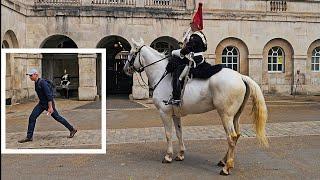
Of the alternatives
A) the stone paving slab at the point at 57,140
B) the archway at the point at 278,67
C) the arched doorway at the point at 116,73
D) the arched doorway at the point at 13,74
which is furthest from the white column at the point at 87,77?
the archway at the point at 278,67

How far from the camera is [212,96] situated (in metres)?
6.91

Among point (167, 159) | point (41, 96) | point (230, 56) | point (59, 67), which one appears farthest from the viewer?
point (230, 56)

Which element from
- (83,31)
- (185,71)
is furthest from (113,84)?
(185,71)

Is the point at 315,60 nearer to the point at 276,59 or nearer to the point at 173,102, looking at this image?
the point at 276,59

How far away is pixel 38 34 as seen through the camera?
21969mm

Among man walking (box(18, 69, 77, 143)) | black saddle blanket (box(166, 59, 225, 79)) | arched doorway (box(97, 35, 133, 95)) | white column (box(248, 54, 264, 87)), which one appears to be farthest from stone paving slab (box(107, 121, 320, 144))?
arched doorway (box(97, 35, 133, 95))

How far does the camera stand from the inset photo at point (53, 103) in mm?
8133

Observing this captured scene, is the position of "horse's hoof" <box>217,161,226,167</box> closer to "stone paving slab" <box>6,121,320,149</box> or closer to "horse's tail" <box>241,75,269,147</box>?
"horse's tail" <box>241,75,269,147</box>

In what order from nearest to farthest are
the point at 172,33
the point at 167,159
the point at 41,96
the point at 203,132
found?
1. the point at 167,159
2. the point at 41,96
3. the point at 203,132
4. the point at 172,33

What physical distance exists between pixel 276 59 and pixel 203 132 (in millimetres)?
16277

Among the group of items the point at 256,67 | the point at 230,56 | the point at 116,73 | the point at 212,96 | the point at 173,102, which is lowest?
the point at 173,102

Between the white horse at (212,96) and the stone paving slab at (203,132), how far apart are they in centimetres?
233

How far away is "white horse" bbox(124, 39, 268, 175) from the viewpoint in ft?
22.0

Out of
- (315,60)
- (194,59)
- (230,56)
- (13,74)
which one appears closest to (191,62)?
(194,59)
